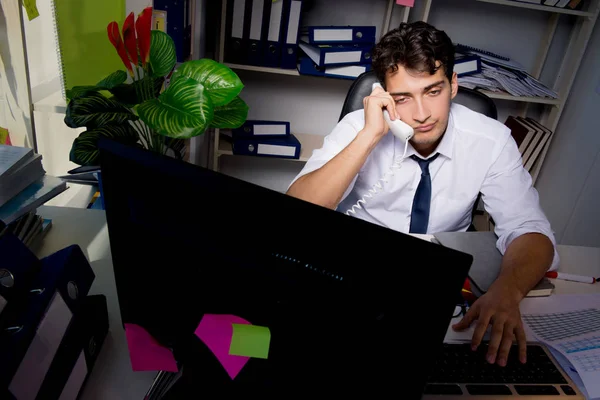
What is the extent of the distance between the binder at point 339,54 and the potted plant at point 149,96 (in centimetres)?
103

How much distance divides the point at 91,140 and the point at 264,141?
1254 mm

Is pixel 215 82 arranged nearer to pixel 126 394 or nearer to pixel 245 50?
pixel 126 394

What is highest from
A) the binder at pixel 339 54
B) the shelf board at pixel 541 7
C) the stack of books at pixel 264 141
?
the shelf board at pixel 541 7

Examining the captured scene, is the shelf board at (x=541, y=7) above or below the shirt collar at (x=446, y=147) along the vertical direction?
above

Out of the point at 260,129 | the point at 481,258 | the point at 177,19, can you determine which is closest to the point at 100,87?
the point at 177,19

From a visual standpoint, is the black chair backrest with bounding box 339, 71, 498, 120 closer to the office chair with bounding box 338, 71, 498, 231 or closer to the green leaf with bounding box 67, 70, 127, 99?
the office chair with bounding box 338, 71, 498, 231

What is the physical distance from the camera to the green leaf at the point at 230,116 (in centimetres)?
140

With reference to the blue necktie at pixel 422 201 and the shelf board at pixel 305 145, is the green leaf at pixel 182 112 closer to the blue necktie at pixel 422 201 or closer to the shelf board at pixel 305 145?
the blue necktie at pixel 422 201

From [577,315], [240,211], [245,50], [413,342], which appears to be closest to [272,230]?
[240,211]

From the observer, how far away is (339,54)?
2.25 m

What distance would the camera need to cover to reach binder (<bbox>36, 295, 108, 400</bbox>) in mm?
662

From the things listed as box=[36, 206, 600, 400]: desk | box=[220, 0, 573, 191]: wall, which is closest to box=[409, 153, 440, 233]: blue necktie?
box=[36, 206, 600, 400]: desk

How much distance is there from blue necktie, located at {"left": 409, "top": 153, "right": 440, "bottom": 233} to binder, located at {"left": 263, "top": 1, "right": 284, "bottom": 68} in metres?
1.09

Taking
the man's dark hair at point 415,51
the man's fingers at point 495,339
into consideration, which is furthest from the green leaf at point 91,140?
the man's fingers at point 495,339
